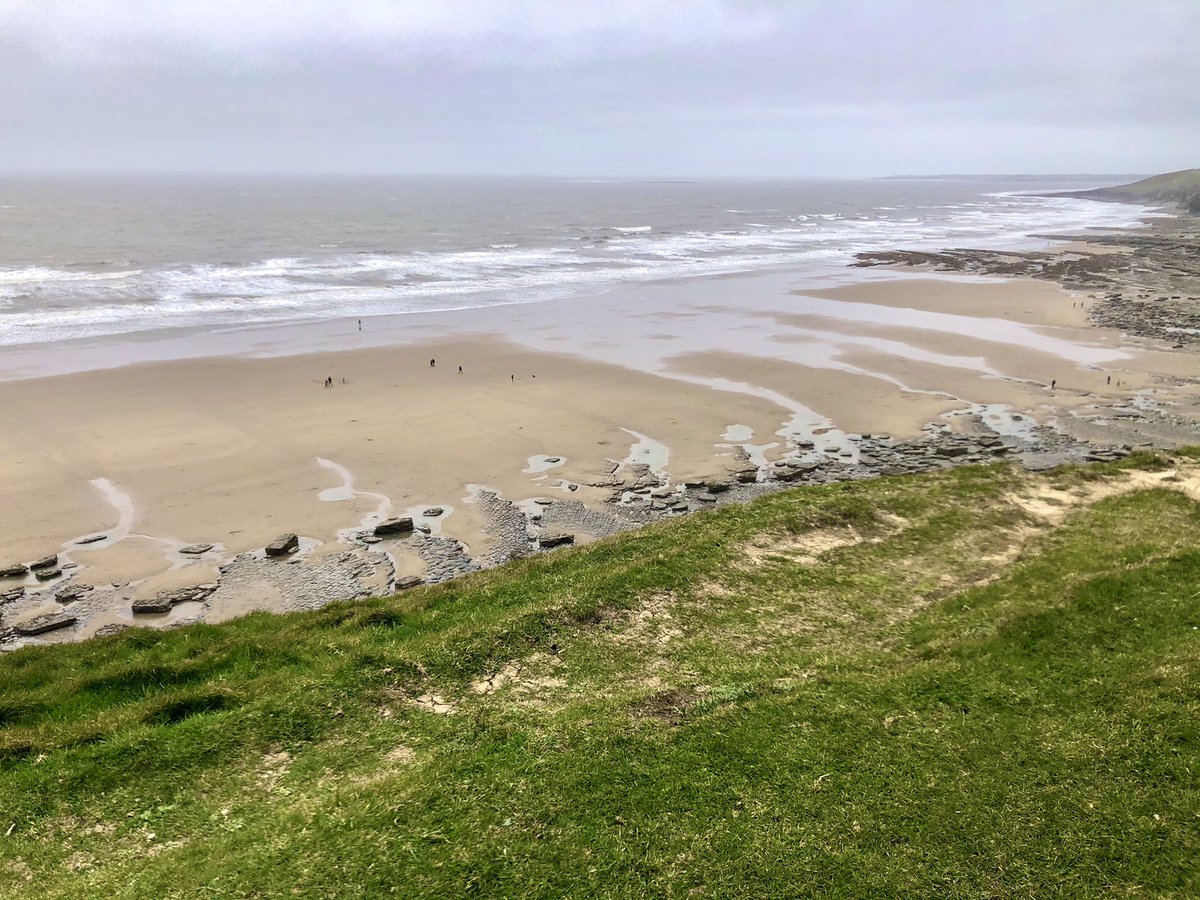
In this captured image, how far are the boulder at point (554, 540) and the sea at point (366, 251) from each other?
31960 millimetres

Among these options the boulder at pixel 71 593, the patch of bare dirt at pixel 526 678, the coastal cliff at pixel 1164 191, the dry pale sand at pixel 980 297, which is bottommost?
the boulder at pixel 71 593

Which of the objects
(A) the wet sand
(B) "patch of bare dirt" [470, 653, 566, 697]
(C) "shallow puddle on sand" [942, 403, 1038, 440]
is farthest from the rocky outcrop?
(C) "shallow puddle on sand" [942, 403, 1038, 440]

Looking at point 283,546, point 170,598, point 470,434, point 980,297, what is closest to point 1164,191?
point 980,297

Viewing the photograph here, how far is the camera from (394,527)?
19156 mm

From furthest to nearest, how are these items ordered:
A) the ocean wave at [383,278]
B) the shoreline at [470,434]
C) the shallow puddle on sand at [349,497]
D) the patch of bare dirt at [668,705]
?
1. the ocean wave at [383,278]
2. the shallow puddle on sand at [349,497]
3. the shoreline at [470,434]
4. the patch of bare dirt at [668,705]

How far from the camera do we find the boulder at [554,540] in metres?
18.6

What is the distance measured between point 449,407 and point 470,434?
3.24m

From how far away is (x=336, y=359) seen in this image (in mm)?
35344

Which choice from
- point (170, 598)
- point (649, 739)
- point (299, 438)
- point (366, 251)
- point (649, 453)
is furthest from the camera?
point (366, 251)

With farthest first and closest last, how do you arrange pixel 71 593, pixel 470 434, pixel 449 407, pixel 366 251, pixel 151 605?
pixel 366 251
pixel 449 407
pixel 470 434
pixel 71 593
pixel 151 605

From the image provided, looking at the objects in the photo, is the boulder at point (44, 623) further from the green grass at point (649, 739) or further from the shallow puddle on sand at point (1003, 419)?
the shallow puddle on sand at point (1003, 419)

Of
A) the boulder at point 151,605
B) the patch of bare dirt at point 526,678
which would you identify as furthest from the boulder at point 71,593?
the patch of bare dirt at point 526,678

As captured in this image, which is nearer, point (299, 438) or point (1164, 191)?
point (299, 438)

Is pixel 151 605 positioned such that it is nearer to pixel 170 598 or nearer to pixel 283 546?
pixel 170 598
